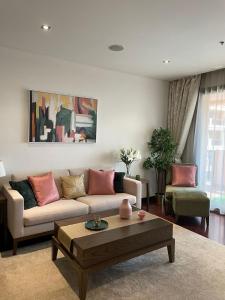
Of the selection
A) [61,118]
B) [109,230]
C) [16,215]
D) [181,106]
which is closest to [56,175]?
[61,118]

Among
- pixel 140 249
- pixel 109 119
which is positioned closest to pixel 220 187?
pixel 109 119

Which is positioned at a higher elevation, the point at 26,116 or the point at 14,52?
the point at 14,52

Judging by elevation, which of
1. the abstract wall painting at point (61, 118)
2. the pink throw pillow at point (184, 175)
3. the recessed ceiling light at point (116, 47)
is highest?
the recessed ceiling light at point (116, 47)

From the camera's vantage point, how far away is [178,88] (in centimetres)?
520

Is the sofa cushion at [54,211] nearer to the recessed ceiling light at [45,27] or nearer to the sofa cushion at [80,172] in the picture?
the sofa cushion at [80,172]

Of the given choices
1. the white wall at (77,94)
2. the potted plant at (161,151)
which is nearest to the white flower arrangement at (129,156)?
the white wall at (77,94)

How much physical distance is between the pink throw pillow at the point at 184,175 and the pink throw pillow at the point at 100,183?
139cm

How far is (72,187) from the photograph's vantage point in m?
3.69

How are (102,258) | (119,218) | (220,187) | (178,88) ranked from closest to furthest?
(102,258), (119,218), (220,187), (178,88)

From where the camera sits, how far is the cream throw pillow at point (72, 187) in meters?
3.65

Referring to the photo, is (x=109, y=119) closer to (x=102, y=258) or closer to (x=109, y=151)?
(x=109, y=151)

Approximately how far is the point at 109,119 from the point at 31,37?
6.58 feet

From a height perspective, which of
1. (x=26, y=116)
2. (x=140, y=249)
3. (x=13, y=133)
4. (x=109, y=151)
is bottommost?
(x=140, y=249)

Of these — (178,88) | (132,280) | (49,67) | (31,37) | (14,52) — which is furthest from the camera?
(178,88)
